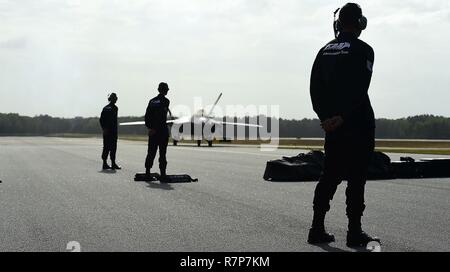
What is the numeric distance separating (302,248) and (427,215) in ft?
9.71

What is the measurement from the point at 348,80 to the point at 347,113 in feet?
1.03

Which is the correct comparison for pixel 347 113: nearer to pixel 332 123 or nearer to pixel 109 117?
pixel 332 123

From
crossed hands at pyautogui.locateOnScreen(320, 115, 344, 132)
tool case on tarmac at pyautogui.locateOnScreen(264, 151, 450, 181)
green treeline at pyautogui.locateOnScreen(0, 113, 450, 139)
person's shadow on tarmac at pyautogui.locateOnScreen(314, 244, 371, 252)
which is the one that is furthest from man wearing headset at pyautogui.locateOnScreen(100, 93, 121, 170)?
green treeline at pyautogui.locateOnScreen(0, 113, 450, 139)

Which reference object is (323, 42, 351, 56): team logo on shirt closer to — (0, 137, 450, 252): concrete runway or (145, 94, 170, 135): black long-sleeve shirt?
(0, 137, 450, 252): concrete runway

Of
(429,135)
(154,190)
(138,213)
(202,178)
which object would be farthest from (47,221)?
(429,135)

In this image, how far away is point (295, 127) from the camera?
136875 millimetres

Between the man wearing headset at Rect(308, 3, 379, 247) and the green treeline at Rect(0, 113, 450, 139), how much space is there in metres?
94.6

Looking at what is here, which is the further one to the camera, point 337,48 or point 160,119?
point 160,119

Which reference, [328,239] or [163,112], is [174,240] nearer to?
[328,239]

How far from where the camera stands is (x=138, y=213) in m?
7.99

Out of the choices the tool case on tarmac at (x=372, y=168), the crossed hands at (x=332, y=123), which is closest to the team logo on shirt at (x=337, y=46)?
the crossed hands at (x=332, y=123)

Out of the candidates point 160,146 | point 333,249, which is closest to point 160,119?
point 160,146

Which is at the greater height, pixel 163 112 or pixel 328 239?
pixel 163 112

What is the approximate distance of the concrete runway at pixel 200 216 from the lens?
5809mm
